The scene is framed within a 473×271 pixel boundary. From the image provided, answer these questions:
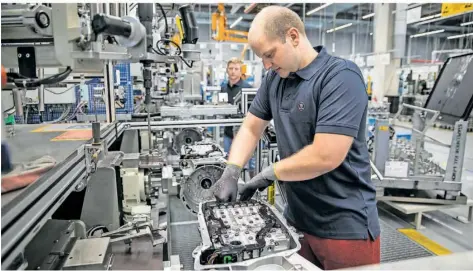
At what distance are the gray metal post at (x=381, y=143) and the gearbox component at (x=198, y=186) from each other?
6.27ft

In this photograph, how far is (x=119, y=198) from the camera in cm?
189

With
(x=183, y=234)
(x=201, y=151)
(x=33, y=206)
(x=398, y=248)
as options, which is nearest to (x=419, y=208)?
(x=398, y=248)

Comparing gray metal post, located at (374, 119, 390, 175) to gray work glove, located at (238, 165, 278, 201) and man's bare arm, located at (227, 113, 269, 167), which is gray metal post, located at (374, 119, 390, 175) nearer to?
man's bare arm, located at (227, 113, 269, 167)

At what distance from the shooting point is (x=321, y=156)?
4.20 feet

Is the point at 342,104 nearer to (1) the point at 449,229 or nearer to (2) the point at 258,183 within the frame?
(2) the point at 258,183

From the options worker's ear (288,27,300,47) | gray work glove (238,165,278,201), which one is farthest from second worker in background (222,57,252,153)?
worker's ear (288,27,300,47)

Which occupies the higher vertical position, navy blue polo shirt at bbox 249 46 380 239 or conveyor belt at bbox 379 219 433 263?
navy blue polo shirt at bbox 249 46 380 239

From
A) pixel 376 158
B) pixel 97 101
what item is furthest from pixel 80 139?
pixel 376 158

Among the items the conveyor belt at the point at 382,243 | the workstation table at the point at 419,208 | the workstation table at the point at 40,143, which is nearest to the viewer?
the workstation table at the point at 40,143

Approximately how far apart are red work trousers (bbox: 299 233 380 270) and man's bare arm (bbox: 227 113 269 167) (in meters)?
0.54

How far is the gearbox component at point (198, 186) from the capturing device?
2475mm

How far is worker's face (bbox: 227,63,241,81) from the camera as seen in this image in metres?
4.80

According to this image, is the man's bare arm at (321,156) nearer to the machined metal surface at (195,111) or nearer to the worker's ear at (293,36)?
the worker's ear at (293,36)

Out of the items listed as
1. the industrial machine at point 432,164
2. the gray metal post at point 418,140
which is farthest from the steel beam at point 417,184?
the gray metal post at point 418,140
